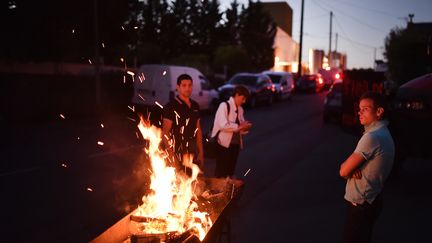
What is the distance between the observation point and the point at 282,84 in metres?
29.9

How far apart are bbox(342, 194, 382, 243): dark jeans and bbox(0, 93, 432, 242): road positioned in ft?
5.86

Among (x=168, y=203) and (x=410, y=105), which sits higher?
(x=410, y=105)

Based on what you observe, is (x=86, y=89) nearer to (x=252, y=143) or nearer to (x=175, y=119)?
(x=252, y=143)

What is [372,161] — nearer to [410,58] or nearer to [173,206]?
[173,206]

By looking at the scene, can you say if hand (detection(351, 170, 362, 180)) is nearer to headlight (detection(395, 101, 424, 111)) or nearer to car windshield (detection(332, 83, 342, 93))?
headlight (detection(395, 101, 424, 111))

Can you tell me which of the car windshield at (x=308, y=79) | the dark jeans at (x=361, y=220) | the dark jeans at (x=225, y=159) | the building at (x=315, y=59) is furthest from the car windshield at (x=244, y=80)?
the building at (x=315, y=59)

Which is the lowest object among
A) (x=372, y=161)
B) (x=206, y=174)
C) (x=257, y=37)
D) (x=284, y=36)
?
(x=206, y=174)

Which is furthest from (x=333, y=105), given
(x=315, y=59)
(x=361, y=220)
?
(x=315, y=59)

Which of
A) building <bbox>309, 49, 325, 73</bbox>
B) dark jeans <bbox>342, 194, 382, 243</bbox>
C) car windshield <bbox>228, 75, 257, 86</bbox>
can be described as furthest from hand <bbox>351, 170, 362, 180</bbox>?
building <bbox>309, 49, 325, 73</bbox>

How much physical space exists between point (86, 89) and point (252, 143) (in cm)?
957

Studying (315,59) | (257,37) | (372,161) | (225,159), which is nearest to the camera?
(372,161)

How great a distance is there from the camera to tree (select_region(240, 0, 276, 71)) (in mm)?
56500

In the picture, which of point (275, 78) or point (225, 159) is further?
point (275, 78)

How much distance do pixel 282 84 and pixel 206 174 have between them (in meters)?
21.8
